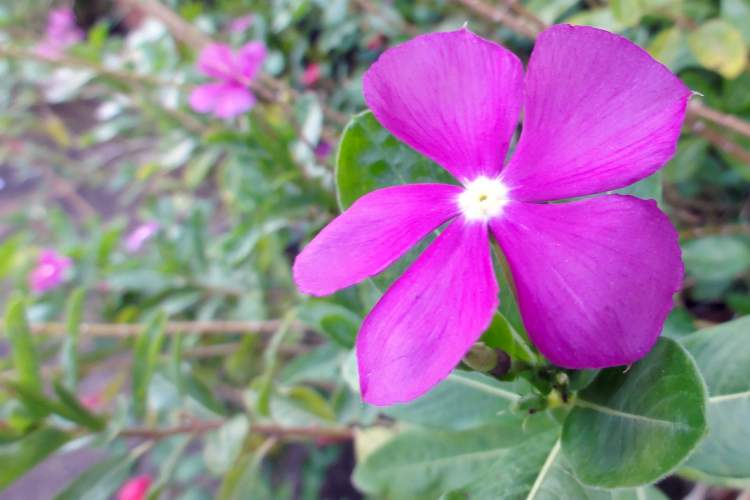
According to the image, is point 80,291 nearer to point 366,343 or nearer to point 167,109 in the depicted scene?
point 167,109

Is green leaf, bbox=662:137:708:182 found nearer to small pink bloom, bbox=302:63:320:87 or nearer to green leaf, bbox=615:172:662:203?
green leaf, bbox=615:172:662:203

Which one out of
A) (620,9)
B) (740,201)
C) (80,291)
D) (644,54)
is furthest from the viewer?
(740,201)

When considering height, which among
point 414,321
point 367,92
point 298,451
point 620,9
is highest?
point 620,9

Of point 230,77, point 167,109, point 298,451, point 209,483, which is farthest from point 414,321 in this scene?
point 209,483

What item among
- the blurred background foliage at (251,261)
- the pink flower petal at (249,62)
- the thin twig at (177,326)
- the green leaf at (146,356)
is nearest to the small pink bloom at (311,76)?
the blurred background foliage at (251,261)

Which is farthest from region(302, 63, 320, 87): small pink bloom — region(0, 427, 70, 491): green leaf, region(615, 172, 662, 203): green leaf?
region(615, 172, 662, 203): green leaf

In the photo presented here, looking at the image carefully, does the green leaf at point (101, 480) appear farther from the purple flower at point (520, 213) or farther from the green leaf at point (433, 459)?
the purple flower at point (520, 213)
